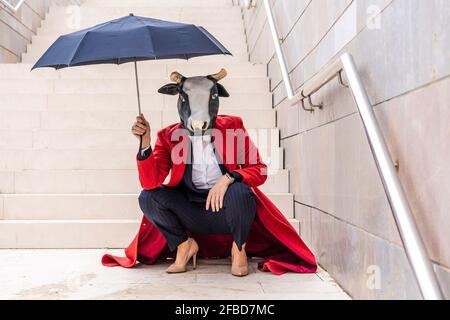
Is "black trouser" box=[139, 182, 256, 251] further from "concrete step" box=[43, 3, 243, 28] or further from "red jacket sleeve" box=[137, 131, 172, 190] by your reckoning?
"concrete step" box=[43, 3, 243, 28]

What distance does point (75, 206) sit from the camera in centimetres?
324

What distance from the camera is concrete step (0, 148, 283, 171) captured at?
353cm

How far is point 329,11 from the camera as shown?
2.34m

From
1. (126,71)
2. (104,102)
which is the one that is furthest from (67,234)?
(126,71)

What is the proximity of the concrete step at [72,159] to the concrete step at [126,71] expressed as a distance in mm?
1033

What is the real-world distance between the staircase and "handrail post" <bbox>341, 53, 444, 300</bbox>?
1607mm

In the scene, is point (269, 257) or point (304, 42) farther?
point (304, 42)

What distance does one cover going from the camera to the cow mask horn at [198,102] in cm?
234

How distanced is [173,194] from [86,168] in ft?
4.12

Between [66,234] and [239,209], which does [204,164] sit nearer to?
[239,209]

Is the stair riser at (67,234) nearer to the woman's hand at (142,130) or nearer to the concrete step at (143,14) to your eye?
the woman's hand at (142,130)

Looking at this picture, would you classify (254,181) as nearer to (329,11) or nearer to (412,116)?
(329,11)

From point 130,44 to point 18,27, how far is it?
3.64 meters
